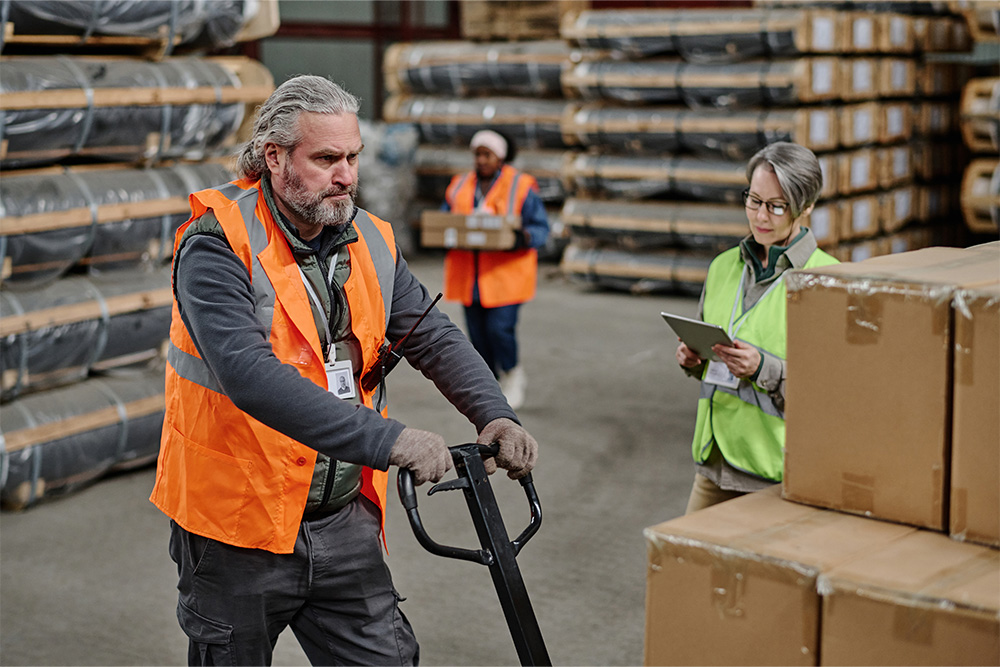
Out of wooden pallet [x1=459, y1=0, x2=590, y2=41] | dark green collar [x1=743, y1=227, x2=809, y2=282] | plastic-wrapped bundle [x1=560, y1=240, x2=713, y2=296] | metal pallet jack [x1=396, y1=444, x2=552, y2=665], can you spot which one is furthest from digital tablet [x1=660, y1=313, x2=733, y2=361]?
wooden pallet [x1=459, y1=0, x2=590, y2=41]

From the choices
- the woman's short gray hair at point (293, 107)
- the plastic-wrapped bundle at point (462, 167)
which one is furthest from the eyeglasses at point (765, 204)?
the plastic-wrapped bundle at point (462, 167)

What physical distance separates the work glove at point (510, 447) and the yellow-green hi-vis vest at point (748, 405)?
107cm

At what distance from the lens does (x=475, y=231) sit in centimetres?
759

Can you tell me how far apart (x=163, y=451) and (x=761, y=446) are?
1821 mm

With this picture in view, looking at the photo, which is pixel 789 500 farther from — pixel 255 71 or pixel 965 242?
pixel 965 242

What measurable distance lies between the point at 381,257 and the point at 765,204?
4.55 feet

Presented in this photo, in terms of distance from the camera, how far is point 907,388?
207 centimetres

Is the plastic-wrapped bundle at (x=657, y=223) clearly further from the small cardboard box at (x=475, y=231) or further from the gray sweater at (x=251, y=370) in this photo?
the gray sweater at (x=251, y=370)

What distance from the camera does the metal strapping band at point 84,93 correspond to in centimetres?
601

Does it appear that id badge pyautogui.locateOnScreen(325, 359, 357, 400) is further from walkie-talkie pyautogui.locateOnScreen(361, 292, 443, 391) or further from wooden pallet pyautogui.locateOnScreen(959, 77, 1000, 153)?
wooden pallet pyautogui.locateOnScreen(959, 77, 1000, 153)

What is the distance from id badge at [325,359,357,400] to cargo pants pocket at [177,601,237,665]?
0.65 meters

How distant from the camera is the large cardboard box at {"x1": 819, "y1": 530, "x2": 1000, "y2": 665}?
175 cm

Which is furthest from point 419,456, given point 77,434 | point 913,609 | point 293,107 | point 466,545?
point 77,434

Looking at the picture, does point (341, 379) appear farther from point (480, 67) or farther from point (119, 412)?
point (480, 67)
